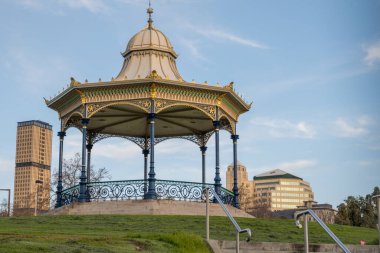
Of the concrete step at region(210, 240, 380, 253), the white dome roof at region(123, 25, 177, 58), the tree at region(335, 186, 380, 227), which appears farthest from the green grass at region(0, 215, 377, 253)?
the white dome roof at region(123, 25, 177, 58)

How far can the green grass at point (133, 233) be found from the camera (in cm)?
1596

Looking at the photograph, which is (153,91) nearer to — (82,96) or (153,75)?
(153,75)

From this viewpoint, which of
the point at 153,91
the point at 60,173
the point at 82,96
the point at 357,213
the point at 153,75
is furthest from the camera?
the point at 357,213

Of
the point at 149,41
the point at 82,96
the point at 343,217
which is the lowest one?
the point at 343,217

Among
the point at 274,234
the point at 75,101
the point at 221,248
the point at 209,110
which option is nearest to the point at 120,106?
the point at 75,101

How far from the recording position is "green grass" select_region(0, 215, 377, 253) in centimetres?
1596

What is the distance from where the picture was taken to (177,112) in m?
37.0

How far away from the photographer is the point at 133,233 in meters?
20.3

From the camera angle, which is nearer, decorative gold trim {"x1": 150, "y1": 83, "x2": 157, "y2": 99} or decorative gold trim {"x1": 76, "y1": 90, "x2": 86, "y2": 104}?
decorative gold trim {"x1": 150, "y1": 83, "x2": 157, "y2": 99}

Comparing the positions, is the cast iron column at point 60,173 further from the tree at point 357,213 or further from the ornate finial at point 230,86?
the tree at point 357,213

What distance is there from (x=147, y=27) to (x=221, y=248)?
2059cm

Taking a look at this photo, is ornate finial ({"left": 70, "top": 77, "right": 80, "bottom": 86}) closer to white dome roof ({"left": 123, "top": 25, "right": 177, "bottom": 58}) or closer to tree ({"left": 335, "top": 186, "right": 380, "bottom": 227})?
white dome roof ({"left": 123, "top": 25, "right": 177, "bottom": 58})

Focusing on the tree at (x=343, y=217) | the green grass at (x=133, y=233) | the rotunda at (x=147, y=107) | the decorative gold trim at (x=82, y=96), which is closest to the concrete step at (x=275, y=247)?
the green grass at (x=133, y=233)

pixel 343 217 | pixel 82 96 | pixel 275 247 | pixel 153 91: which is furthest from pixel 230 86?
pixel 275 247
